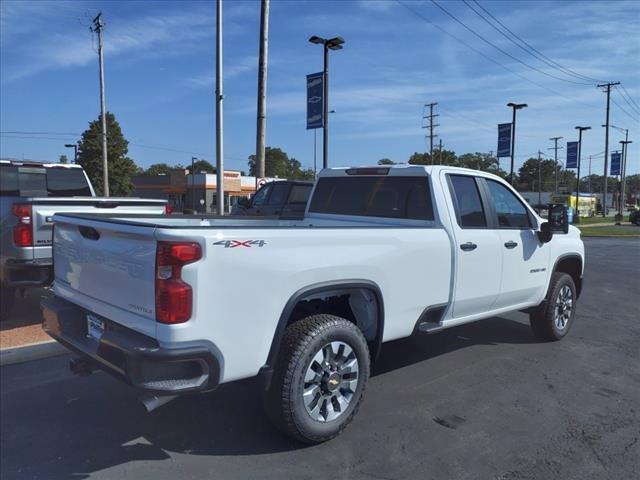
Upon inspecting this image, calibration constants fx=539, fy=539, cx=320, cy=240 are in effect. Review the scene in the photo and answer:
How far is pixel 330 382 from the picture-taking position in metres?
3.71

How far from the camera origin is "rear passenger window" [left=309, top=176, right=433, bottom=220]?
15.9 feet

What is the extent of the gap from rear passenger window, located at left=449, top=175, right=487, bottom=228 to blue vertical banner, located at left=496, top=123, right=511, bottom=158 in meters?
28.1

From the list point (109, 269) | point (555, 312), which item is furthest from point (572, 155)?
point (109, 269)

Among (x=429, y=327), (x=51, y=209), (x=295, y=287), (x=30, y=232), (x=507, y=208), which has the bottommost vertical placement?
(x=429, y=327)

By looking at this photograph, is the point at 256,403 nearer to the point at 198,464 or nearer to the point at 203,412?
the point at 203,412

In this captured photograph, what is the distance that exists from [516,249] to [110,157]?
60722mm

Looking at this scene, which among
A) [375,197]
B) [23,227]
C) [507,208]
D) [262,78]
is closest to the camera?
[375,197]

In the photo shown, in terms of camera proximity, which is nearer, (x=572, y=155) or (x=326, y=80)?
(x=326, y=80)

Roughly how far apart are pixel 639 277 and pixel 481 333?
286 inches

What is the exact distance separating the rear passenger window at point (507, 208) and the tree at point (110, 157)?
181 ft

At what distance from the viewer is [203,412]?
4242 millimetres

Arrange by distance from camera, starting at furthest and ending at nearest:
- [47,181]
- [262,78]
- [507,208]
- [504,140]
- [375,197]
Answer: [504,140]
[262,78]
[47,181]
[507,208]
[375,197]

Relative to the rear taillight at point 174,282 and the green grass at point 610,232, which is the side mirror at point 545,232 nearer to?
the rear taillight at point 174,282

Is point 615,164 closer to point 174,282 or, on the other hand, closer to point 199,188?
point 199,188
